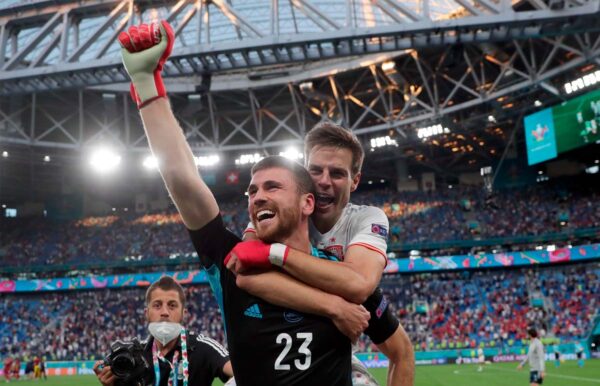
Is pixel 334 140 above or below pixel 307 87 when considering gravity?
below

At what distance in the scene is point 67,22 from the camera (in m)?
25.6

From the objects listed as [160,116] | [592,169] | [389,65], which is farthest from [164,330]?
[592,169]

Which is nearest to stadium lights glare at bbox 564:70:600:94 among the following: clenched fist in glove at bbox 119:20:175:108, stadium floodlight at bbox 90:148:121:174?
stadium floodlight at bbox 90:148:121:174

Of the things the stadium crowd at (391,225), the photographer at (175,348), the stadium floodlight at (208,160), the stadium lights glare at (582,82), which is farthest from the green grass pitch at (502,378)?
the stadium floodlight at (208,160)

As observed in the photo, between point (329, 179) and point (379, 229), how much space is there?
494mm

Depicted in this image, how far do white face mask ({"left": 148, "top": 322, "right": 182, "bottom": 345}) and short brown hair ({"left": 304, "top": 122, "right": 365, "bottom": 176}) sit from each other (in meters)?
2.02

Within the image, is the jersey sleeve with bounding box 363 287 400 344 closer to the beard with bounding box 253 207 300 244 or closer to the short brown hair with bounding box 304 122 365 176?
the beard with bounding box 253 207 300 244

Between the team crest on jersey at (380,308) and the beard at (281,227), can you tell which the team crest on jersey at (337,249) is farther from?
the beard at (281,227)

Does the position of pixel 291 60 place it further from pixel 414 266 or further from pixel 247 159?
pixel 414 266

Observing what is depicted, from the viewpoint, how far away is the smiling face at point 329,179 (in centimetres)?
349

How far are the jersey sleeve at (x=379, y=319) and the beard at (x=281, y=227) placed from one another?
0.71m

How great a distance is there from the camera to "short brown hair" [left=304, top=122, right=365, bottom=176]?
3.56 metres

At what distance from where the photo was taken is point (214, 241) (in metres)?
2.75

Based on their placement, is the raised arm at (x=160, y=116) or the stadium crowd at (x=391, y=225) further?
the stadium crowd at (x=391, y=225)
